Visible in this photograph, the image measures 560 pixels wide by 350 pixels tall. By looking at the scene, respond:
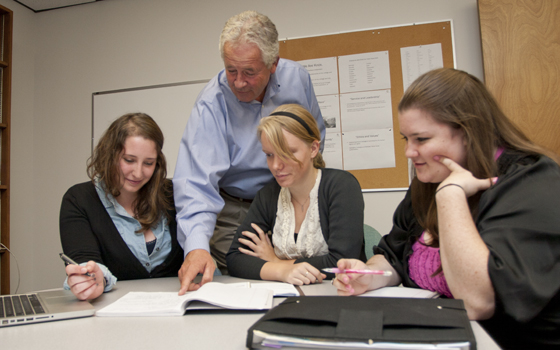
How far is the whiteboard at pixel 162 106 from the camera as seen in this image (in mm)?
3229

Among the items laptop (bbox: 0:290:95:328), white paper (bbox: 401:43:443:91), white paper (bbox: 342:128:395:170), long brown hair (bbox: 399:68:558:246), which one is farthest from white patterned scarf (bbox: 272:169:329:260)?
white paper (bbox: 401:43:443:91)

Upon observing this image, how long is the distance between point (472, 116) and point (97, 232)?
1356 mm

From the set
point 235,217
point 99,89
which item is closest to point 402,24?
point 235,217

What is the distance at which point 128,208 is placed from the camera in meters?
1.67

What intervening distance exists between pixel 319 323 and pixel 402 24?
263 centimetres

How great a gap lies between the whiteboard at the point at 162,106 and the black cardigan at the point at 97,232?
1.64 metres

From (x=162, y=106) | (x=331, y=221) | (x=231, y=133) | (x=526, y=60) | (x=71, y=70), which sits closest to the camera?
(x=331, y=221)

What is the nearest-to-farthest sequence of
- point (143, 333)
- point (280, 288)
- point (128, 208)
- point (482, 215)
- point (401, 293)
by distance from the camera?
1. point (143, 333)
2. point (482, 215)
3. point (401, 293)
4. point (280, 288)
5. point (128, 208)

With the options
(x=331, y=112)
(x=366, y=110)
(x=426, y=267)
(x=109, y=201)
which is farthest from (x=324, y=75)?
(x=426, y=267)

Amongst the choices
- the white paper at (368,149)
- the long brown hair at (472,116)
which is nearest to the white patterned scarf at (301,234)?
the long brown hair at (472,116)

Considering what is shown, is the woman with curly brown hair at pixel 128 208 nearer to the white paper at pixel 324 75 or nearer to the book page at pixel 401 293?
the book page at pixel 401 293

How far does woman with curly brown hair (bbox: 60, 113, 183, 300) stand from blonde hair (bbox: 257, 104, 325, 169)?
50 cm

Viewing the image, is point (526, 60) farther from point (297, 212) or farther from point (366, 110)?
point (297, 212)

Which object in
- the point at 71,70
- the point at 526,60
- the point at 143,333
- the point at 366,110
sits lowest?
the point at 143,333
